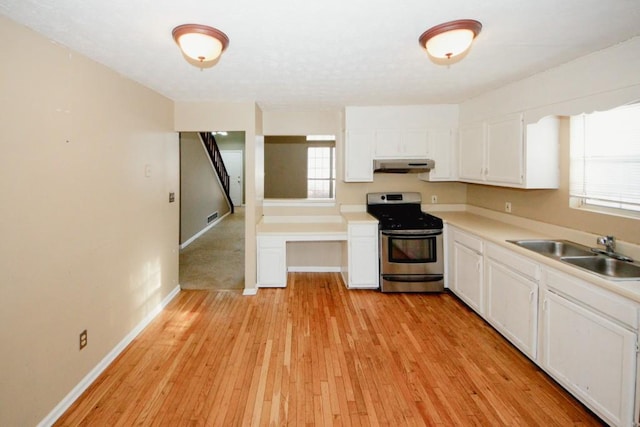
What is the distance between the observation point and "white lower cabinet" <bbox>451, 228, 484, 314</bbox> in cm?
343

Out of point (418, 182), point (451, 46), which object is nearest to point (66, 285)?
point (451, 46)

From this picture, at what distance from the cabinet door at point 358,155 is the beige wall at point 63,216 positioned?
229 cm

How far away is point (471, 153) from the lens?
161 inches

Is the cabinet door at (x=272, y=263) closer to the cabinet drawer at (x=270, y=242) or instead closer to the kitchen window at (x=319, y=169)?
the cabinet drawer at (x=270, y=242)

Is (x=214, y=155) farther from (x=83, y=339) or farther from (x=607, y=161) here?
(x=607, y=161)

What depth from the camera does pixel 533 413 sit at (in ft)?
7.03

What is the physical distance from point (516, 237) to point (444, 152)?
1.65m

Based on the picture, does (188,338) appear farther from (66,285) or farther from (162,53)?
(162,53)

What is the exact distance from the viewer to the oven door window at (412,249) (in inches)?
164

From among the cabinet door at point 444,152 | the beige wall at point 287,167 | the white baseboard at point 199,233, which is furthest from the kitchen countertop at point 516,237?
the beige wall at point 287,167

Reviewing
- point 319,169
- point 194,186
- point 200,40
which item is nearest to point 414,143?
point 200,40

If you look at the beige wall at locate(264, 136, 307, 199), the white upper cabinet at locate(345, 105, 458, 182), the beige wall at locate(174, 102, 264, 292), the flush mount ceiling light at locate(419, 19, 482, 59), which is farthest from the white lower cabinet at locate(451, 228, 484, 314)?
the beige wall at locate(264, 136, 307, 199)

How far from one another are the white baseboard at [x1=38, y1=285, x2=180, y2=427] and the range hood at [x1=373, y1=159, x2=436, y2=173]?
2.99 meters

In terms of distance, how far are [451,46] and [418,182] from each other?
118 inches
